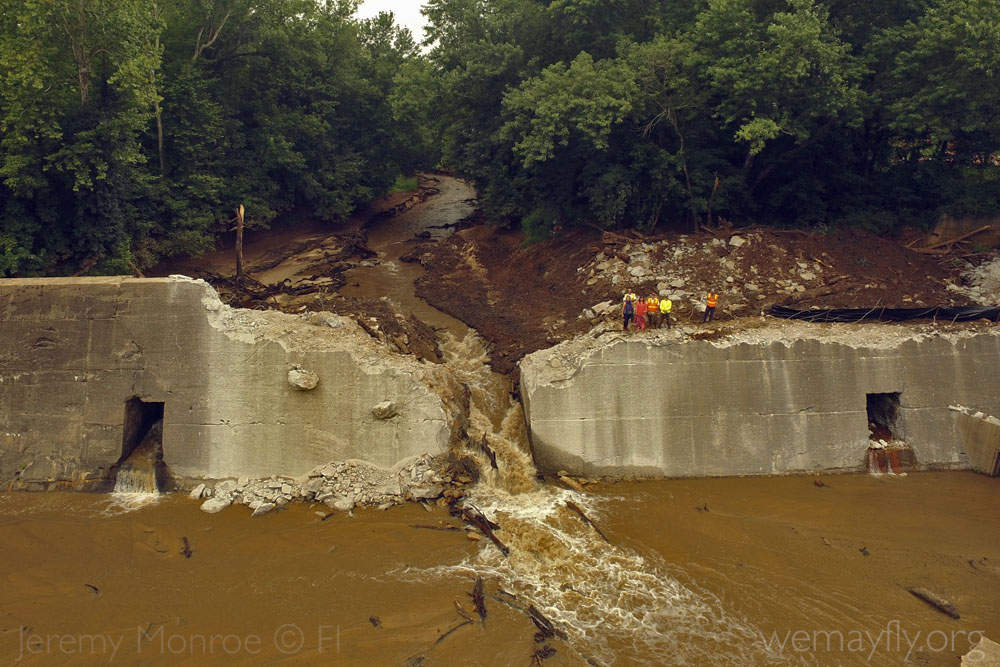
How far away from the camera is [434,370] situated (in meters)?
13.2

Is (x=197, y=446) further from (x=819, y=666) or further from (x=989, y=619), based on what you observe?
(x=989, y=619)

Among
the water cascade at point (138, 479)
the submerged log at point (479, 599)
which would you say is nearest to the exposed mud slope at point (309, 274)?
the water cascade at point (138, 479)

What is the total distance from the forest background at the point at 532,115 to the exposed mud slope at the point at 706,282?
5.78 feet

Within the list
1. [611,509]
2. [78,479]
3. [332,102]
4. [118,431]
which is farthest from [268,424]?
[332,102]

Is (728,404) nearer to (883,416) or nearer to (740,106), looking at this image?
(883,416)

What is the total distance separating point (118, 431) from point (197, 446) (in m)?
1.50

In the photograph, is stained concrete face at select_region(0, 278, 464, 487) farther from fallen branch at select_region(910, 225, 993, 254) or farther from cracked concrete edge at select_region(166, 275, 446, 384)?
fallen branch at select_region(910, 225, 993, 254)

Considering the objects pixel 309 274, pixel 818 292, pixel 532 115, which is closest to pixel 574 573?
pixel 818 292

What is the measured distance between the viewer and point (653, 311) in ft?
44.0

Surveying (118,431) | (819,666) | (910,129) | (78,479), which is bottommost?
(819,666)

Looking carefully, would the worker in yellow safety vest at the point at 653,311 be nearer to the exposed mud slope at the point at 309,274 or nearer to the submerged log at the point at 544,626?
the exposed mud slope at the point at 309,274

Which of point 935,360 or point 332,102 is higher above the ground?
point 332,102

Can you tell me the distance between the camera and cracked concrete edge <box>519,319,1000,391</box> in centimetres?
1245

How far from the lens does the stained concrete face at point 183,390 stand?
11.8 m
